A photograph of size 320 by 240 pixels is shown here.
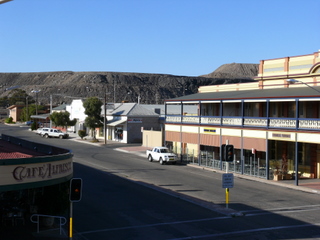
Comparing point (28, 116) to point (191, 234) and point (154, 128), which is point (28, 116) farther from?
point (191, 234)

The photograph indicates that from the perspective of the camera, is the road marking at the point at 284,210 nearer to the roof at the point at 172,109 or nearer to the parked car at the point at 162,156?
the parked car at the point at 162,156

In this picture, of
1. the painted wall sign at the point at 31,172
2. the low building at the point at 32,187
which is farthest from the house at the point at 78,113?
the painted wall sign at the point at 31,172

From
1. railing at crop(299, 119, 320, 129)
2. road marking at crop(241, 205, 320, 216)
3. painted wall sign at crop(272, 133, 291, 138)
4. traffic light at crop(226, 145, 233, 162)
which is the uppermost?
railing at crop(299, 119, 320, 129)

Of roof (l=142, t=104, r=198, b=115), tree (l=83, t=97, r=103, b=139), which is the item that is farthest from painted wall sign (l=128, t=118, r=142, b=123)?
tree (l=83, t=97, r=103, b=139)

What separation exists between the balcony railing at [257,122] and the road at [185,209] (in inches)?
171

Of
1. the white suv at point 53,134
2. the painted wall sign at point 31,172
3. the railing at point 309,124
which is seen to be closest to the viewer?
the painted wall sign at point 31,172

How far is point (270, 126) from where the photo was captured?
31.0 m

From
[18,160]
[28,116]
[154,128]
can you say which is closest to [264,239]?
[18,160]

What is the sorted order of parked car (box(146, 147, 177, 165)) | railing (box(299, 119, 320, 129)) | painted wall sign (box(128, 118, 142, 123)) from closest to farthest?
railing (box(299, 119, 320, 129)) → parked car (box(146, 147, 177, 165)) → painted wall sign (box(128, 118, 142, 123))

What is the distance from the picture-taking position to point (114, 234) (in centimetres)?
1538

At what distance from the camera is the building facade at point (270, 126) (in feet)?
96.9

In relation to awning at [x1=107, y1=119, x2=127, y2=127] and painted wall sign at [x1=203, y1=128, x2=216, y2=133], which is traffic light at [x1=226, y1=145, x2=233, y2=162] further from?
awning at [x1=107, y1=119, x2=127, y2=127]

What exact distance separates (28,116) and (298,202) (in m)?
93.3

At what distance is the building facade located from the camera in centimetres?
2953
